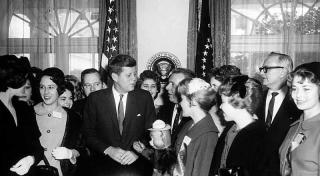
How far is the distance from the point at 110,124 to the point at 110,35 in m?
3.53

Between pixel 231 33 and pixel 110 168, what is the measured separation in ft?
14.2

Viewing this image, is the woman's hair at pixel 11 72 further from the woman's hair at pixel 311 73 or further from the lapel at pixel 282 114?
the lapel at pixel 282 114

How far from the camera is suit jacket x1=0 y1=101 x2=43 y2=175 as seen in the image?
253 centimetres

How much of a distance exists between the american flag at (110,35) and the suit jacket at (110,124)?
3112 mm

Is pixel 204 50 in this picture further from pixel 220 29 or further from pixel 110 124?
pixel 110 124

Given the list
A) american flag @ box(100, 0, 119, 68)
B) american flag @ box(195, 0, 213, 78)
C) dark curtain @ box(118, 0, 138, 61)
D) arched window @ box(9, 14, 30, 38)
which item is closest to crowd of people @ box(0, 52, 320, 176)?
american flag @ box(195, 0, 213, 78)

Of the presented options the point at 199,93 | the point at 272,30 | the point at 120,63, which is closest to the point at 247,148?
the point at 199,93

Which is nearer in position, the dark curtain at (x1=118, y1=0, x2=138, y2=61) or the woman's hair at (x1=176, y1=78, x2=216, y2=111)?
the woman's hair at (x1=176, y1=78, x2=216, y2=111)

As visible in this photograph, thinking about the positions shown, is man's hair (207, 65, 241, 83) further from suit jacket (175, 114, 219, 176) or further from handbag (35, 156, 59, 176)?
handbag (35, 156, 59, 176)

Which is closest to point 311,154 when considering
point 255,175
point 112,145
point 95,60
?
point 255,175

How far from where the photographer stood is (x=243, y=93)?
8.04 ft

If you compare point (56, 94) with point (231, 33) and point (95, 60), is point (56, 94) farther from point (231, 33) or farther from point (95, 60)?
point (231, 33)

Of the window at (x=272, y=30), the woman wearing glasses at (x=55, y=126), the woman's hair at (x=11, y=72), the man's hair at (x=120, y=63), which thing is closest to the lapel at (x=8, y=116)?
the woman's hair at (x=11, y=72)

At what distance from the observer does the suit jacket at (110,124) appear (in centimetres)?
344
